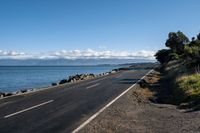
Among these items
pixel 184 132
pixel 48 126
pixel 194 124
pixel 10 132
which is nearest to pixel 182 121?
pixel 194 124

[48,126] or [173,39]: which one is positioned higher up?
[173,39]

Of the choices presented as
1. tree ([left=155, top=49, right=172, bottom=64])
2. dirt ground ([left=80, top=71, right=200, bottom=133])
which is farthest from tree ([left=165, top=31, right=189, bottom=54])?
dirt ground ([left=80, top=71, right=200, bottom=133])

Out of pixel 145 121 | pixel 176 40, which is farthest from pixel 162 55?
pixel 145 121

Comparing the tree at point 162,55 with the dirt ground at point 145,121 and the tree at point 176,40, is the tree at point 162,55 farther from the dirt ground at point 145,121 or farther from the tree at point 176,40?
the dirt ground at point 145,121

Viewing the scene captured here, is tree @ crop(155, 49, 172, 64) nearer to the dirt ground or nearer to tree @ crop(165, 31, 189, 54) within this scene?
tree @ crop(165, 31, 189, 54)

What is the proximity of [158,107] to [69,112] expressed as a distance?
4428 mm

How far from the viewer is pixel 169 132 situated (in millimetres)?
10766

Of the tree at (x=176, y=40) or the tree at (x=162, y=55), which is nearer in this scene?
the tree at (x=176, y=40)

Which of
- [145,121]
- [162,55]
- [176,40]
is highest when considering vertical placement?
[176,40]

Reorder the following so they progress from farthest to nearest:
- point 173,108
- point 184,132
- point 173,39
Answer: point 173,39 → point 173,108 → point 184,132

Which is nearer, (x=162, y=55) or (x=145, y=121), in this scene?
(x=145, y=121)

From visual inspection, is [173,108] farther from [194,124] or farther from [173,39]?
[173,39]

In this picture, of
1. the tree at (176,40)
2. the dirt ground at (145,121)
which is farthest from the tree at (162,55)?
the dirt ground at (145,121)

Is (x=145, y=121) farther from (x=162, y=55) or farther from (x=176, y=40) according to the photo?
(x=162, y=55)
